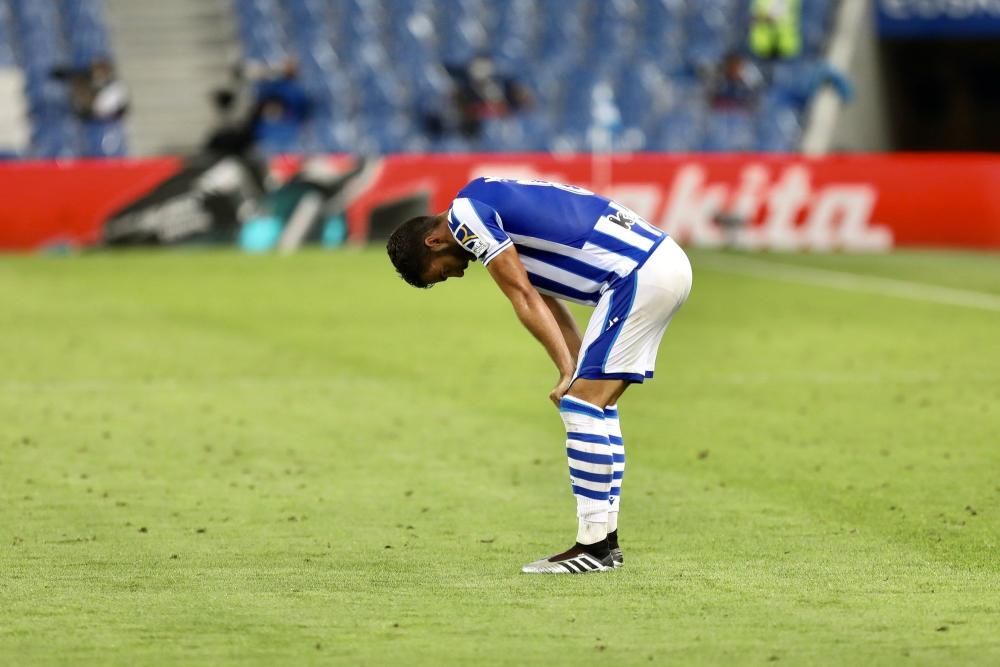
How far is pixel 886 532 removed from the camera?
8.15m

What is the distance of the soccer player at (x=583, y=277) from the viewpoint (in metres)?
7.11

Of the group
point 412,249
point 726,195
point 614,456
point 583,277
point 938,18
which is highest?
point 412,249

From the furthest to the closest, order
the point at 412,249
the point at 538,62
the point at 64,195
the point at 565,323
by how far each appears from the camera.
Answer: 1. the point at 538,62
2. the point at 64,195
3. the point at 565,323
4. the point at 412,249

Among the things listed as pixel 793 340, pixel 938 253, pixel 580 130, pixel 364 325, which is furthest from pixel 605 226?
pixel 580 130

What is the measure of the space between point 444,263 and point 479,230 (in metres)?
0.25

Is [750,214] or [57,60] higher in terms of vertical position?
[57,60]

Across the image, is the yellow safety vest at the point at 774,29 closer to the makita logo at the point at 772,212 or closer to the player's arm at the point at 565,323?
the makita logo at the point at 772,212

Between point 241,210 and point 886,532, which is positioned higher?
point 886,532

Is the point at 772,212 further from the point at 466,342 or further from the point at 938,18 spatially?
the point at 466,342

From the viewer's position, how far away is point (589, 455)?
23.8 ft

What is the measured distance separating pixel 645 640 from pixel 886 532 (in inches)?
94.7

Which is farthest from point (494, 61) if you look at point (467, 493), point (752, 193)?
point (467, 493)

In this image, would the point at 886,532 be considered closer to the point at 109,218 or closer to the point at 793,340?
the point at 793,340

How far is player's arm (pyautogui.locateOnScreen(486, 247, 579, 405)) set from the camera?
697 centimetres
